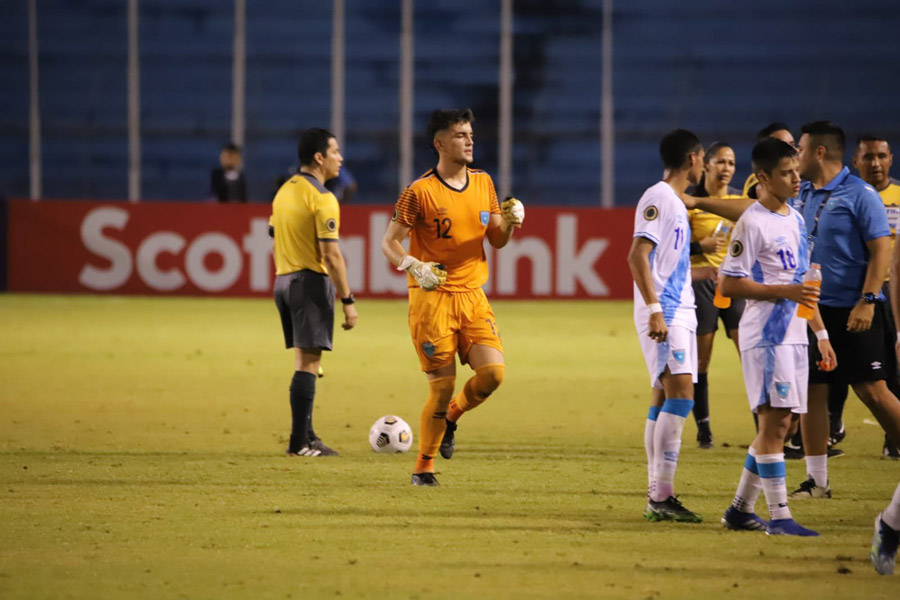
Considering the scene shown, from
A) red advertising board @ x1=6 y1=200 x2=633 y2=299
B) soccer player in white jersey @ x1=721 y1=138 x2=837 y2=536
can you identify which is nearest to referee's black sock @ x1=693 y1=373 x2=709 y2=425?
soccer player in white jersey @ x1=721 y1=138 x2=837 y2=536

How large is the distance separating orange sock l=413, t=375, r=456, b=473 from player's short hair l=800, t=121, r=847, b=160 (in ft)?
8.03

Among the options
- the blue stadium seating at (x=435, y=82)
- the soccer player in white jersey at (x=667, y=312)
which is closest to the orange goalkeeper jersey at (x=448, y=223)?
the soccer player in white jersey at (x=667, y=312)

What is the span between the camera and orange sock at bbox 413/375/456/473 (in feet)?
26.0

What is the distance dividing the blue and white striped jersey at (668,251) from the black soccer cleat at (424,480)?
168 cm

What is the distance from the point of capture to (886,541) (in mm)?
5672

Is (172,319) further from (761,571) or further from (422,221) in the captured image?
(761,571)

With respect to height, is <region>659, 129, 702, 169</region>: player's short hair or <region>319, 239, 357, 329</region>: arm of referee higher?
<region>659, 129, 702, 169</region>: player's short hair

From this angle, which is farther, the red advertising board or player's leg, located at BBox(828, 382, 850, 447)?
the red advertising board

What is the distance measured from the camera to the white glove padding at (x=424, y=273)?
754cm

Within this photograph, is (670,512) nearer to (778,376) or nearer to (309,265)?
(778,376)

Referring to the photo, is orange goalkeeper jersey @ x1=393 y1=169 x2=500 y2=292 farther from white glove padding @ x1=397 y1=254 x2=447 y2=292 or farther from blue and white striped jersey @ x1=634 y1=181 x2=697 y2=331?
blue and white striped jersey @ x1=634 y1=181 x2=697 y2=331

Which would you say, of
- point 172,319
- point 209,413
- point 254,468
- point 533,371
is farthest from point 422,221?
point 172,319

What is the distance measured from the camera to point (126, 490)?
768 centimetres

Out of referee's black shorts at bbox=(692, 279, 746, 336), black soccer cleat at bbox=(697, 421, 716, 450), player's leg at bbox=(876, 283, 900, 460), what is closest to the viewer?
player's leg at bbox=(876, 283, 900, 460)
